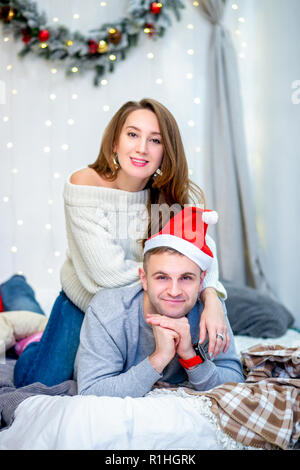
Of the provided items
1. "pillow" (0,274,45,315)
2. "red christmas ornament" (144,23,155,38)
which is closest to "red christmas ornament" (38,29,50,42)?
"red christmas ornament" (144,23,155,38)

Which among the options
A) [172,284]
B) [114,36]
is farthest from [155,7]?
[172,284]

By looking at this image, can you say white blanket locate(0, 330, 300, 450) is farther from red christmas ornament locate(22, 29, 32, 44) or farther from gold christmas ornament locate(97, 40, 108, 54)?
red christmas ornament locate(22, 29, 32, 44)

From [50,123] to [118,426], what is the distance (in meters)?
2.57

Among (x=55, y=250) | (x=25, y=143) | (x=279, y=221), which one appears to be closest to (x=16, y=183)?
(x=25, y=143)

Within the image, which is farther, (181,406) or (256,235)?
(256,235)

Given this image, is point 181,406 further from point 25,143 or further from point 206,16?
point 206,16

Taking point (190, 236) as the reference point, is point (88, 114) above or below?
above

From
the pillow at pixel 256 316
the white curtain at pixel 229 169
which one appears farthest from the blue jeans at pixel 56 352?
the white curtain at pixel 229 169

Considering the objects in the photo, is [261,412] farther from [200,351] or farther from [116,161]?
[116,161]

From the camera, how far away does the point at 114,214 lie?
175 centimetres

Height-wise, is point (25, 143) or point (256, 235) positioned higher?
point (25, 143)

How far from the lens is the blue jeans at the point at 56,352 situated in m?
1.68

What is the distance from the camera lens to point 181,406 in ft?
4.09

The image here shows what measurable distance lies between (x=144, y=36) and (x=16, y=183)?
127 centimetres
